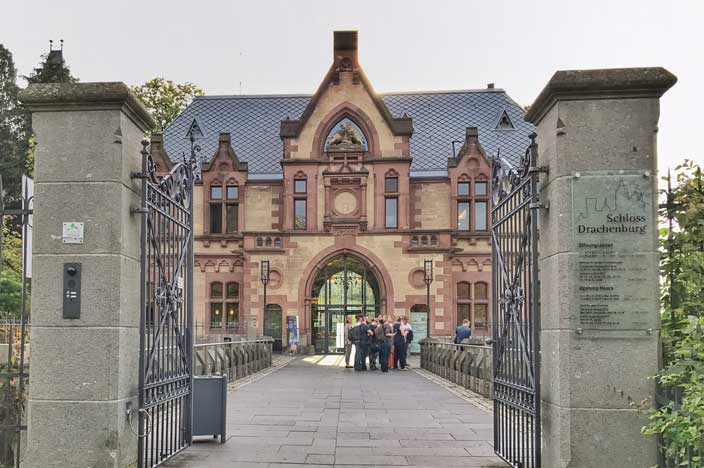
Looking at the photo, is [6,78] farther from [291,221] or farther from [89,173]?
[89,173]

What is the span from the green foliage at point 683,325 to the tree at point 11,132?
49.6 metres

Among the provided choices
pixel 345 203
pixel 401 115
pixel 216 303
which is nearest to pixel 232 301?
pixel 216 303

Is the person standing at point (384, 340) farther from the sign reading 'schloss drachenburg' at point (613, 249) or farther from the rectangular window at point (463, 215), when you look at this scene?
the sign reading 'schloss drachenburg' at point (613, 249)

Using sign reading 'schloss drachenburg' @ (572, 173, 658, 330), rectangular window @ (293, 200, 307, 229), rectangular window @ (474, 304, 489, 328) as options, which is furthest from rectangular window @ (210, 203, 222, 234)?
sign reading 'schloss drachenburg' @ (572, 173, 658, 330)

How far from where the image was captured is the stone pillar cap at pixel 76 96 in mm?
6695

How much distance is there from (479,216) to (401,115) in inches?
295

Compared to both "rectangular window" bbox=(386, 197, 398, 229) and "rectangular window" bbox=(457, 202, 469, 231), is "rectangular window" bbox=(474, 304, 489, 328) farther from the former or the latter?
"rectangular window" bbox=(386, 197, 398, 229)

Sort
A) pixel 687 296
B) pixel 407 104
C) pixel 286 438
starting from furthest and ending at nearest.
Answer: pixel 407 104, pixel 286 438, pixel 687 296

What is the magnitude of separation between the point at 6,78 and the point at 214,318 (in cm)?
2827

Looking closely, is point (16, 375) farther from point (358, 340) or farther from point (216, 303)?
point (216, 303)

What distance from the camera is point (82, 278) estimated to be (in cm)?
665

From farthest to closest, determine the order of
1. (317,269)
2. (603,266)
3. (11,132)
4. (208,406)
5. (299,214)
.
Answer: (11,132), (299,214), (317,269), (208,406), (603,266)

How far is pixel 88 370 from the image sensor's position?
6.58 m

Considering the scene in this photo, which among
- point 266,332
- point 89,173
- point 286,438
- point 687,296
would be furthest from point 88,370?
Result: point 266,332
